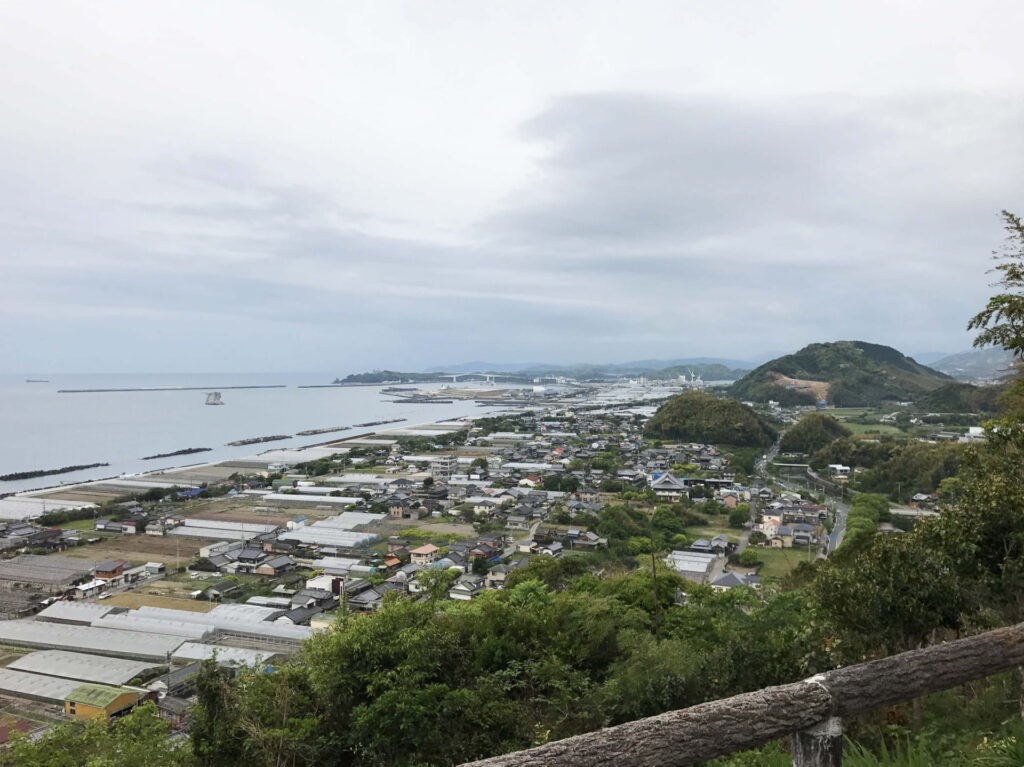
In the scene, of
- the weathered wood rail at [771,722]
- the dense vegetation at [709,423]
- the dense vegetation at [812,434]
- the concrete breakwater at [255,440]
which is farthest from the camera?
the concrete breakwater at [255,440]

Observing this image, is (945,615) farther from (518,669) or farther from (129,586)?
(129,586)

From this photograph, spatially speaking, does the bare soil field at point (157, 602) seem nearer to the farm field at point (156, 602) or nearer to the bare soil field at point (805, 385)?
the farm field at point (156, 602)

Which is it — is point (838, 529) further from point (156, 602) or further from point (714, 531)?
point (156, 602)

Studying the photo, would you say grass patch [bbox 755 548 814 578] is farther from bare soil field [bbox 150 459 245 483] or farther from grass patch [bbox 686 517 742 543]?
bare soil field [bbox 150 459 245 483]

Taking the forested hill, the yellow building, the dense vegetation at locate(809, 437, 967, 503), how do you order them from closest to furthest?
the yellow building, the dense vegetation at locate(809, 437, 967, 503), the forested hill

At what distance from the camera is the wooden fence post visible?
2.63 ft

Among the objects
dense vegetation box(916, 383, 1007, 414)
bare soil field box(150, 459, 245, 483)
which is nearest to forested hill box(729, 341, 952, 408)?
dense vegetation box(916, 383, 1007, 414)

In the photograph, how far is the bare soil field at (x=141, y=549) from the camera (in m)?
11.4

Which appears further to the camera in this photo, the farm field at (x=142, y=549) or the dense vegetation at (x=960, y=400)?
the dense vegetation at (x=960, y=400)

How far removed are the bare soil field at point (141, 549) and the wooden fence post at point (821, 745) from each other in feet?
41.5

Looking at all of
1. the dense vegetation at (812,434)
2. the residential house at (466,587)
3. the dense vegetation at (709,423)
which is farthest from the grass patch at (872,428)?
the residential house at (466,587)

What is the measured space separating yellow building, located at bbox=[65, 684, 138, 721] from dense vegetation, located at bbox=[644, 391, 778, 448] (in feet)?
81.9

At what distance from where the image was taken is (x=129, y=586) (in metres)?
9.85

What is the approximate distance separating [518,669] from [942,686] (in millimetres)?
3627
